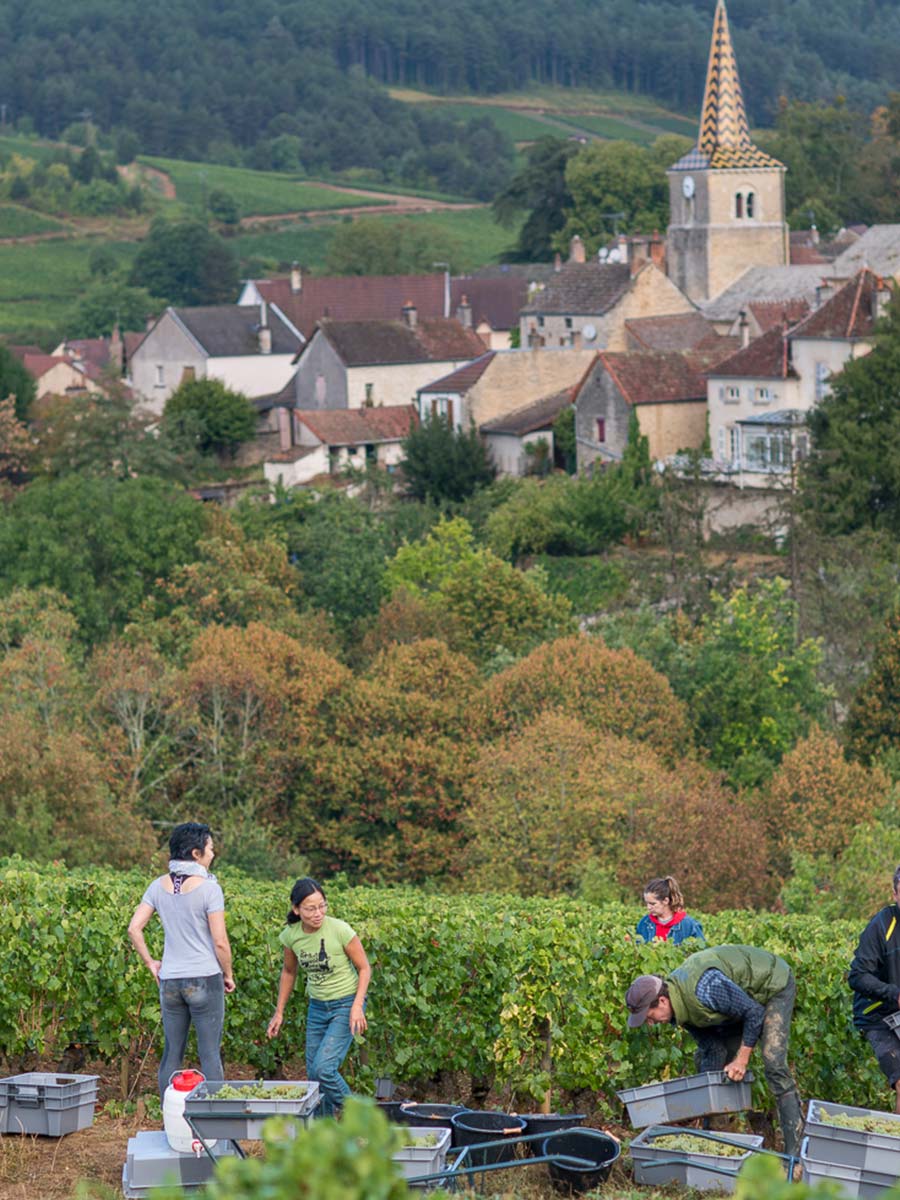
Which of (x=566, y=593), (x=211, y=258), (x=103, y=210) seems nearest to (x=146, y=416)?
(x=566, y=593)

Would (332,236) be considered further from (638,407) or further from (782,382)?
Result: (782,382)

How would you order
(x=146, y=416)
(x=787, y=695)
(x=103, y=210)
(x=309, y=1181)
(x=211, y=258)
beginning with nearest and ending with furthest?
(x=309, y=1181), (x=787, y=695), (x=146, y=416), (x=211, y=258), (x=103, y=210)

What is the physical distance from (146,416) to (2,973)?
58.3m

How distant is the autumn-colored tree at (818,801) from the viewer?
117 feet

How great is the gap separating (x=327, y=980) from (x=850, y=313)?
52550mm

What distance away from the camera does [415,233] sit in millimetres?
119188

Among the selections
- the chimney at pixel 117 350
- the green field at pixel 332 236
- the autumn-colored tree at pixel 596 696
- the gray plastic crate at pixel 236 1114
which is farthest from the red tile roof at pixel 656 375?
the green field at pixel 332 236

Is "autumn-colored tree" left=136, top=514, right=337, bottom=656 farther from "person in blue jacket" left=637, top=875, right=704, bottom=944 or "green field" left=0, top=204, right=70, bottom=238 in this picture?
"green field" left=0, top=204, right=70, bottom=238

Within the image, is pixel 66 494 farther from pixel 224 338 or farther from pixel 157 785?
pixel 224 338

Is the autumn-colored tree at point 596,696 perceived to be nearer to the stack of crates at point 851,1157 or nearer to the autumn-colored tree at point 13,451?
the autumn-colored tree at point 13,451

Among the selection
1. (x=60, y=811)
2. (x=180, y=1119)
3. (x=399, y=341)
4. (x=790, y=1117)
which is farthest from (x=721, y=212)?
(x=180, y=1119)

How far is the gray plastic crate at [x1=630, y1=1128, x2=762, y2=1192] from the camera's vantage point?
9.63m

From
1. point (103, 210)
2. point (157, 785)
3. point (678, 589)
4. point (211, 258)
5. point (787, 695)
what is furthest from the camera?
point (103, 210)

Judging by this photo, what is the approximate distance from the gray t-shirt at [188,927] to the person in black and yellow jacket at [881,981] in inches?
141
